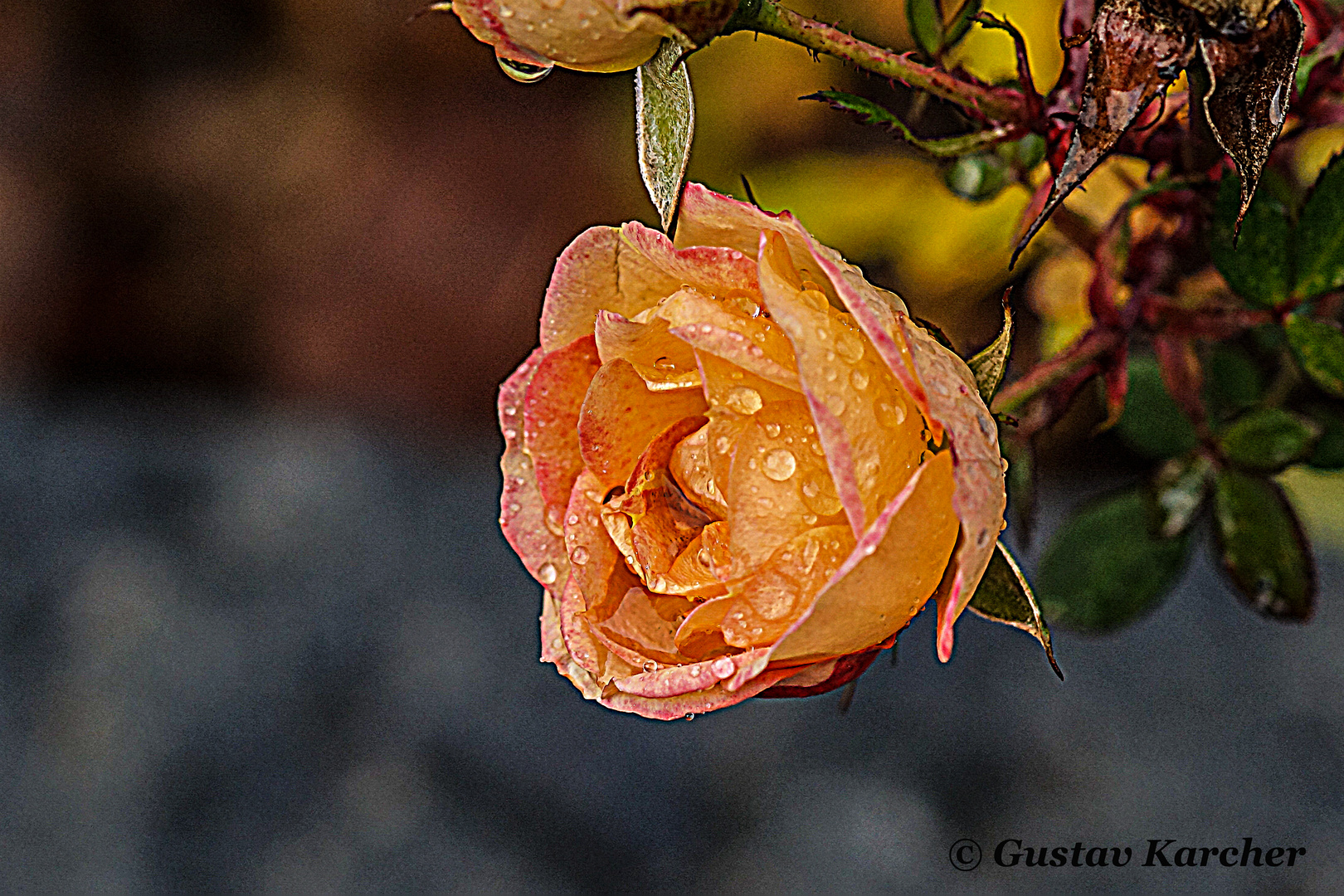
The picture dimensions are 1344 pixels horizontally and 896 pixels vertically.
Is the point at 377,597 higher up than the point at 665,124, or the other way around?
the point at 665,124

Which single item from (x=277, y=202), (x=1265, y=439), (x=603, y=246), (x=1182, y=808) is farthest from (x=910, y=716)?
(x=277, y=202)

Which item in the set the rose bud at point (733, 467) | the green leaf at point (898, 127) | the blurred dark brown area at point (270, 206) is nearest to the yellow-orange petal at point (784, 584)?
the rose bud at point (733, 467)

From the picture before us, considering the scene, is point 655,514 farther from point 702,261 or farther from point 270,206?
point 270,206

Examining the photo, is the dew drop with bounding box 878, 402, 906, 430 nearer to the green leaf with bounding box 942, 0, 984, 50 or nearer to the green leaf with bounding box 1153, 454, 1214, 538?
the green leaf with bounding box 942, 0, 984, 50

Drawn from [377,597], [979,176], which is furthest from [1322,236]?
[377,597]

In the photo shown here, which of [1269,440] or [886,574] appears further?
[1269,440]

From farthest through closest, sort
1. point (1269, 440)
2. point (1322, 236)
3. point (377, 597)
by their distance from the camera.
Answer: point (377, 597)
point (1269, 440)
point (1322, 236)

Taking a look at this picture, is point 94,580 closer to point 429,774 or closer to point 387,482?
point 387,482
